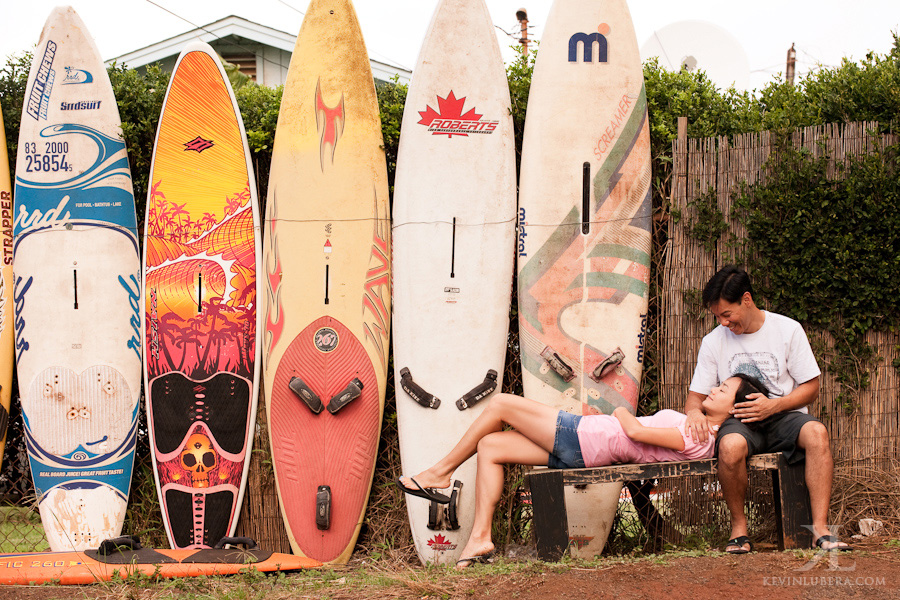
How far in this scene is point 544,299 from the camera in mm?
3621

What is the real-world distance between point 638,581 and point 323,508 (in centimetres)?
164

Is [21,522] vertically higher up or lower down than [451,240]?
lower down

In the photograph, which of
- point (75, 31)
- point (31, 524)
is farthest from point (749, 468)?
point (75, 31)

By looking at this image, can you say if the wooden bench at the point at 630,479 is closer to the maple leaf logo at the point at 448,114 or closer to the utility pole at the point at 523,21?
the maple leaf logo at the point at 448,114

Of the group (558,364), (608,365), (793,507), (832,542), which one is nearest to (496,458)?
(558,364)

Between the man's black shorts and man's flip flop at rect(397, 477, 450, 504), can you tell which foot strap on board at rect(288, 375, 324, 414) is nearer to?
man's flip flop at rect(397, 477, 450, 504)

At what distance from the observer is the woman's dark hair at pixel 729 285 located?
9.49 feet

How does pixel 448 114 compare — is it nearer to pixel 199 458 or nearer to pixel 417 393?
pixel 417 393

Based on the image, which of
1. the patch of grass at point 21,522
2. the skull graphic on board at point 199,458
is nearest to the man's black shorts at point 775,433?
the skull graphic on board at point 199,458

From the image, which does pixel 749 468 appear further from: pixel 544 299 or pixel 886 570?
pixel 544 299

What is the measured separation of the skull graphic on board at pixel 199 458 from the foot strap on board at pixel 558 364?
5.44 feet

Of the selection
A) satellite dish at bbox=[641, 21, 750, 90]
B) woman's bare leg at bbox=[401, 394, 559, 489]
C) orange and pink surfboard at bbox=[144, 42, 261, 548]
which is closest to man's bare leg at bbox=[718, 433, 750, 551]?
woman's bare leg at bbox=[401, 394, 559, 489]

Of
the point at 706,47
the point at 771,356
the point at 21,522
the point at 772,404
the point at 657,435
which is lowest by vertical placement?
the point at 21,522

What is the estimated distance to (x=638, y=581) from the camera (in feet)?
7.76
